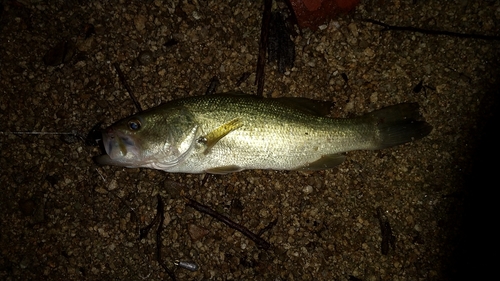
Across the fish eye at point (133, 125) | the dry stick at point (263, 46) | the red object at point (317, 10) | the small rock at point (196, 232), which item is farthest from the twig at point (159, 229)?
the red object at point (317, 10)

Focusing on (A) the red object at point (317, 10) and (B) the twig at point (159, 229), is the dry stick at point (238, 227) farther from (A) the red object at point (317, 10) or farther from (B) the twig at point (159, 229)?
(A) the red object at point (317, 10)

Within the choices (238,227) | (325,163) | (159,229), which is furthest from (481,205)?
(159,229)


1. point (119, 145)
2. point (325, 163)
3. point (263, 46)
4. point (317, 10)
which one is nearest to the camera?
point (119, 145)

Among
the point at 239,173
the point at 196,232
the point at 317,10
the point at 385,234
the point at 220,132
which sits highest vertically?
the point at 317,10

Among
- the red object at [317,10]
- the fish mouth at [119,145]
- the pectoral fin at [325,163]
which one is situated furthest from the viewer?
the red object at [317,10]

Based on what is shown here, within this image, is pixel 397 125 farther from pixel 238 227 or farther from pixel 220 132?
pixel 238 227

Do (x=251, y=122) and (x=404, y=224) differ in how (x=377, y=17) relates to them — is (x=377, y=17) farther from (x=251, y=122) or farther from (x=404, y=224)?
(x=404, y=224)

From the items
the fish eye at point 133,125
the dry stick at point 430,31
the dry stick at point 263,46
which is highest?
the dry stick at point 430,31
